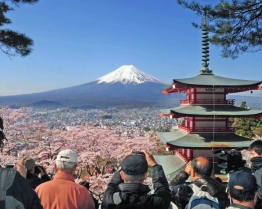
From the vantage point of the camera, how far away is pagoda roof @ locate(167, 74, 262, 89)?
10000mm

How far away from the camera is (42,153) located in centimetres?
1527

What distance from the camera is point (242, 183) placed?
88.8 inches

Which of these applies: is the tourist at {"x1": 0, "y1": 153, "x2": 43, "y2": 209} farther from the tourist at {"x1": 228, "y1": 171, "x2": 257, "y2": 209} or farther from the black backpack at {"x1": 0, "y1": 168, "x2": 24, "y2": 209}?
the tourist at {"x1": 228, "y1": 171, "x2": 257, "y2": 209}

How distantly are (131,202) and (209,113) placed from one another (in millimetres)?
7960

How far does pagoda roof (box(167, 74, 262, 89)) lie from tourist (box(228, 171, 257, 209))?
7.73m

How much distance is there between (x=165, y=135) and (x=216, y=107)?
107 inches

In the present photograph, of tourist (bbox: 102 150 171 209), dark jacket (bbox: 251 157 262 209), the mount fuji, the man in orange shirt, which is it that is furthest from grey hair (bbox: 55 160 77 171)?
the mount fuji

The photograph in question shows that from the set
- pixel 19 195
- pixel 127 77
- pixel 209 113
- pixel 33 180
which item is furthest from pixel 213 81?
pixel 127 77

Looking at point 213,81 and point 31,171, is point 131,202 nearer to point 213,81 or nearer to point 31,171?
point 31,171

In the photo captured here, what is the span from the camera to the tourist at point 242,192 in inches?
87.0

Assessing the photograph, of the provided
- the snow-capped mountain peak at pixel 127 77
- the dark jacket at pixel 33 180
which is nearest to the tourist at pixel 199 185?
the dark jacket at pixel 33 180

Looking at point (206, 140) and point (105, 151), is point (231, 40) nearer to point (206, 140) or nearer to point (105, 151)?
point (206, 140)

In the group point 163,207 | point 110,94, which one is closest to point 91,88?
point 110,94

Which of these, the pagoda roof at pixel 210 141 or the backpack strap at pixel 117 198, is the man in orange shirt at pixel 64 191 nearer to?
the backpack strap at pixel 117 198
